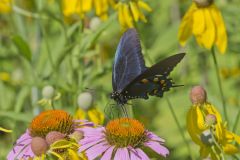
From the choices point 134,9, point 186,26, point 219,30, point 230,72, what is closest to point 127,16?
point 134,9

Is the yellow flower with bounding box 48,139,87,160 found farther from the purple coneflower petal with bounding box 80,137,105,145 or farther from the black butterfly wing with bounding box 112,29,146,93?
the black butterfly wing with bounding box 112,29,146,93

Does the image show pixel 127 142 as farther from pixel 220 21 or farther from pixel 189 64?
pixel 189 64

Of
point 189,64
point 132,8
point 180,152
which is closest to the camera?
point 132,8

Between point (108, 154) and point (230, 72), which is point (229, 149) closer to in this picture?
point (108, 154)

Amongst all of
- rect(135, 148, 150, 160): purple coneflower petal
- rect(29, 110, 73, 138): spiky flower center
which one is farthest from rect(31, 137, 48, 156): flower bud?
rect(135, 148, 150, 160): purple coneflower petal

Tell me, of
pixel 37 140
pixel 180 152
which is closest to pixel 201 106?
pixel 37 140
